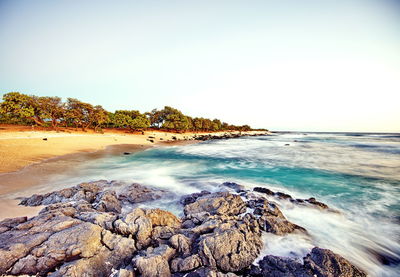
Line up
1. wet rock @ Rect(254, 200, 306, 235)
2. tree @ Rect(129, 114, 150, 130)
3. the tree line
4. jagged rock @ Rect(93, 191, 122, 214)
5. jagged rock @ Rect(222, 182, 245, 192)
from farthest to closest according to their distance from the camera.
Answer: tree @ Rect(129, 114, 150, 130) → the tree line → jagged rock @ Rect(222, 182, 245, 192) → jagged rock @ Rect(93, 191, 122, 214) → wet rock @ Rect(254, 200, 306, 235)

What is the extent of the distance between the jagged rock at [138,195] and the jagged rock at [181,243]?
3.47 m

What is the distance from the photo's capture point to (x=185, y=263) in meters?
3.27

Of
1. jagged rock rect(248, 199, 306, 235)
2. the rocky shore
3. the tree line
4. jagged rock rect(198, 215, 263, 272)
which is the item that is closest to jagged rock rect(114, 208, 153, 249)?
the rocky shore

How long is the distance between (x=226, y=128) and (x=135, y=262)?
11370 cm

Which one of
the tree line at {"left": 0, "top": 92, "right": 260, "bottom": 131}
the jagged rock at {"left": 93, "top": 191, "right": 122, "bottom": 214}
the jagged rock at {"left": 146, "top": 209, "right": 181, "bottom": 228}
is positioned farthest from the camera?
the tree line at {"left": 0, "top": 92, "right": 260, "bottom": 131}

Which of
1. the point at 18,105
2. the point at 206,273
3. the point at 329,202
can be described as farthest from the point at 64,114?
the point at 329,202

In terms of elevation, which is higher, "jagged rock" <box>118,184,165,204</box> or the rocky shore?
the rocky shore

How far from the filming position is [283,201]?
729cm

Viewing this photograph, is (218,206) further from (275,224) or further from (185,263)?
(185,263)

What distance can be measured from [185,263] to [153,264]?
61cm

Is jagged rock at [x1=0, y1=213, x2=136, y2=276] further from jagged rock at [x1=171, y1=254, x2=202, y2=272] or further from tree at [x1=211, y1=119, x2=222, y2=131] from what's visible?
tree at [x1=211, y1=119, x2=222, y2=131]

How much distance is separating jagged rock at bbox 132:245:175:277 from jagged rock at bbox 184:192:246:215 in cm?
227

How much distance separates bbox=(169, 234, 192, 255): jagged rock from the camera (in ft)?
11.8

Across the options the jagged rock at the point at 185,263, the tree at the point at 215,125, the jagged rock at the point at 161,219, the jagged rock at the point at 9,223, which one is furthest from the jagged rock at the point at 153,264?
the tree at the point at 215,125
